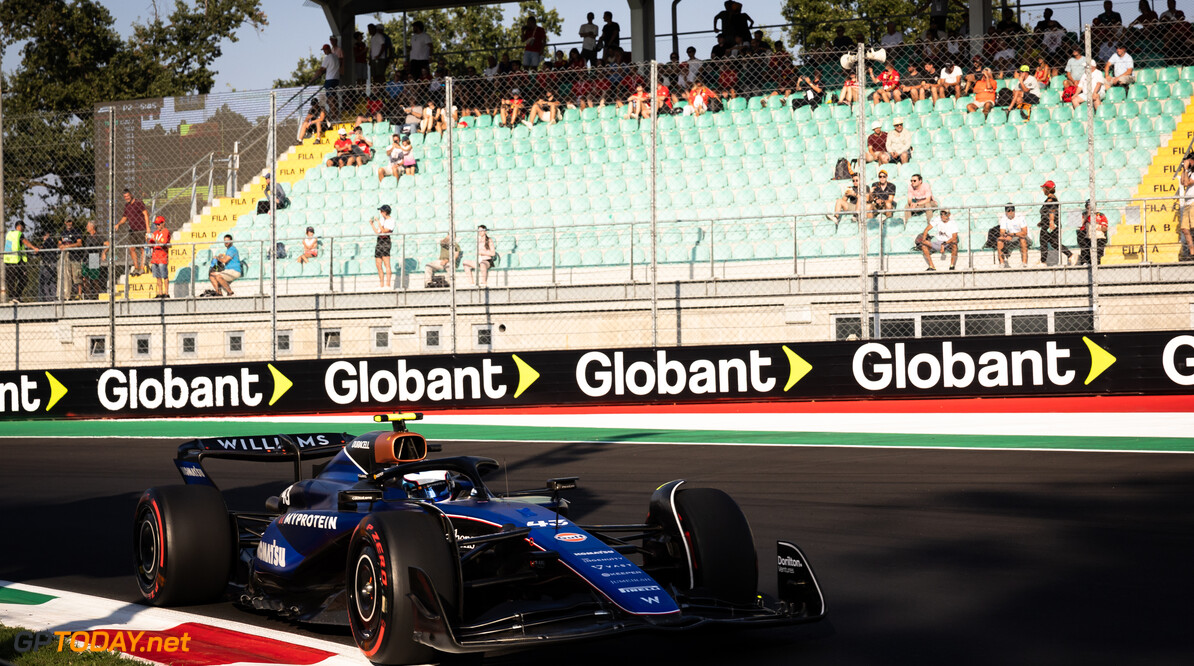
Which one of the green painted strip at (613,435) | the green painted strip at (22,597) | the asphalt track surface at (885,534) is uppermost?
the green painted strip at (613,435)

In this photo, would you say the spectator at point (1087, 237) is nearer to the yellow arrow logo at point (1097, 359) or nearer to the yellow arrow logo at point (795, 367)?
the yellow arrow logo at point (1097, 359)

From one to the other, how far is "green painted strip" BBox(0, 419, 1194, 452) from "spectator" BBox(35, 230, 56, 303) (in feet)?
7.89

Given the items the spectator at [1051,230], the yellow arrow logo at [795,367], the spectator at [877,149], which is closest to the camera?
the spectator at [1051,230]

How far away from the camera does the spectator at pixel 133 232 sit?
18.8m

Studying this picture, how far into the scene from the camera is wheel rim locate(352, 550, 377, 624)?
207 inches

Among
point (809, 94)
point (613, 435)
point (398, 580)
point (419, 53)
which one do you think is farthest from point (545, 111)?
point (398, 580)

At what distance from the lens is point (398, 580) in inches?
197

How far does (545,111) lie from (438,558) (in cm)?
1579

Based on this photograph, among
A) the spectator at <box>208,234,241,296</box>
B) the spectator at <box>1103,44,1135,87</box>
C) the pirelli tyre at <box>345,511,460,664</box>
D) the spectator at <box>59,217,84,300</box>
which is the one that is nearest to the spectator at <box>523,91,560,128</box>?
the spectator at <box>208,234,241,296</box>

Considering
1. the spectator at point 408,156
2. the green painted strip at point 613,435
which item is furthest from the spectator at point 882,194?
the spectator at point 408,156

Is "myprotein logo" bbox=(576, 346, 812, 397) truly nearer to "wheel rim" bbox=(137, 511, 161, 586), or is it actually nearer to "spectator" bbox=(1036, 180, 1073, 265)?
"spectator" bbox=(1036, 180, 1073, 265)

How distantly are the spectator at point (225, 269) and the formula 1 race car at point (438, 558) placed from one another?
1186 cm

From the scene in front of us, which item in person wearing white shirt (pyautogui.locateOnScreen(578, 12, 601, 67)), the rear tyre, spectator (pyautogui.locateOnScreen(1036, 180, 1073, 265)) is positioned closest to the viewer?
the rear tyre

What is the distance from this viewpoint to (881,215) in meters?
16.6
